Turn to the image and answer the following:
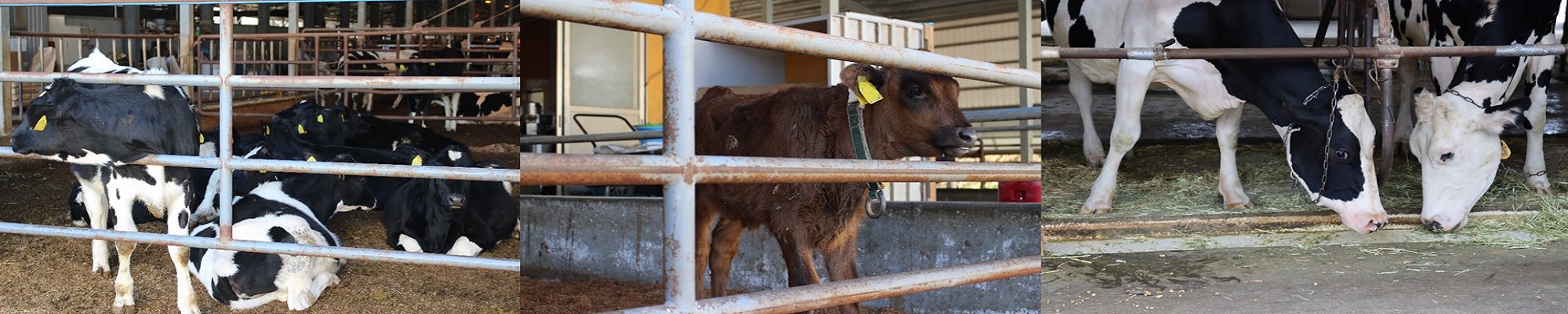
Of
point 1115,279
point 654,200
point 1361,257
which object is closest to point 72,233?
point 654,200

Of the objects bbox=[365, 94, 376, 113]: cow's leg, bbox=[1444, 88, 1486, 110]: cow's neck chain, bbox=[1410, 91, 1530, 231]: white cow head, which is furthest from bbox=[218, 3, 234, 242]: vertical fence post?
bbox=[1444, 88, 1486, 110]: cow's neck chain

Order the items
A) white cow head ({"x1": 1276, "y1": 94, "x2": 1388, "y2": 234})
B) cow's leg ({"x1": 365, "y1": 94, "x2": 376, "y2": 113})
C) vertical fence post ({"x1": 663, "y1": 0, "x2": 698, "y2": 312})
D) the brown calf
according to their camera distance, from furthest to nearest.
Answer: cow's leg ({"x1": 365, "y1": 94, "x2": 376, "y2": 113}), white cow head ({"x1": 1276, "y1": 94, "x2": 1388, "y2": 234}), the brown calf, vertical fence post ({"x1": 663, "y1": 0, "x2": 698, "y2": 312})

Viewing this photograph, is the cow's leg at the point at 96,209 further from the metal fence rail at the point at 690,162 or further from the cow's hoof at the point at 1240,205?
the cow's hoof at the point at 1240,205

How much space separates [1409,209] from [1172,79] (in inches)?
47.5

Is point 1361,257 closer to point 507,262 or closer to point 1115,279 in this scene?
point 1115,279

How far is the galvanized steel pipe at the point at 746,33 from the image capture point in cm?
135

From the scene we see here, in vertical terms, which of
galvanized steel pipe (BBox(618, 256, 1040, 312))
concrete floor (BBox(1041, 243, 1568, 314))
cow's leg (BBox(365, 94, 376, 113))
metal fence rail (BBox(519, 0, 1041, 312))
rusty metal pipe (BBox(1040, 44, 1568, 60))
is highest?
rusty metal pipe (BBox(1040, 44, 1568, 60))

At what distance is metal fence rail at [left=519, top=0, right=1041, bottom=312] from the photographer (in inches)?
54.4

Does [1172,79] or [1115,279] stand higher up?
[1172,79]

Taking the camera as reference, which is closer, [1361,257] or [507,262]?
[507,262]

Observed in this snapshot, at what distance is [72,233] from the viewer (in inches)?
132

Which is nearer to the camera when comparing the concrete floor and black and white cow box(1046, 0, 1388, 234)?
the concrete floor

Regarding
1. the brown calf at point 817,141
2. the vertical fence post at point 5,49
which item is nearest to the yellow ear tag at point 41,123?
the vertical fence post at point 5,49

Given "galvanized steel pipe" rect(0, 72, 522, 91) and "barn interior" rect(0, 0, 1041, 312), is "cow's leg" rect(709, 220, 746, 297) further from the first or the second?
"galvanized steel pipe" rect(0, 72, 522, 91)
